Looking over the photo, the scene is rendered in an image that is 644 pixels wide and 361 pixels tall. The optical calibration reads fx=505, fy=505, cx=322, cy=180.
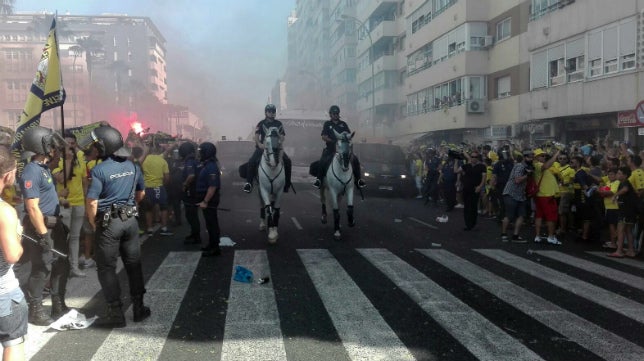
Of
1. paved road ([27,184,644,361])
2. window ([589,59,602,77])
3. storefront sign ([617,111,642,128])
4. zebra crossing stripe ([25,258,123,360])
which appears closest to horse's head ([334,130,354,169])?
paved road ([27,184,644,361])

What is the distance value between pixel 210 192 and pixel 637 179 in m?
7.61

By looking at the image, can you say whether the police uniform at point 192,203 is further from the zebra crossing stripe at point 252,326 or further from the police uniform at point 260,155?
the zebra crossing stripe at point 252,326

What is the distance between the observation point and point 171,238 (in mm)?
10422

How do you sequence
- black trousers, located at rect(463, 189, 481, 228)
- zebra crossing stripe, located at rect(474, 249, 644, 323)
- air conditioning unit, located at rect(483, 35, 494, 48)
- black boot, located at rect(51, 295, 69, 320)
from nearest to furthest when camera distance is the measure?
black boot, located at rect(51, 295, 69, 320), zebra crossing stripe, located at rect(474, 249, 644, 323), black trousers, located at rect(463, 189, 481, 228), air conditioning unit, located at rect(483, 35, 494, 48)

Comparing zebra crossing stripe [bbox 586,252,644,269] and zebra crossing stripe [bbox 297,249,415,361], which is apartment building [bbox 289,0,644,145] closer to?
zebra crossing stripe [bbox 586,252,644,269]

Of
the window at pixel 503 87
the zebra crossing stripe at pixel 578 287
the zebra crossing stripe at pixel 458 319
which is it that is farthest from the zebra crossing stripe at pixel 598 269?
the window at pixel 503 87

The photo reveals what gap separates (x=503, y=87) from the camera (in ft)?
100

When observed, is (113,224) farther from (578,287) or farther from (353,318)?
(578,287)

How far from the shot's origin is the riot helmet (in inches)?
204

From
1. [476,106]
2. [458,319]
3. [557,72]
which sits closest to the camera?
[458,319]

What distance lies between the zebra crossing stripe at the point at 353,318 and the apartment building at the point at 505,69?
352 inches

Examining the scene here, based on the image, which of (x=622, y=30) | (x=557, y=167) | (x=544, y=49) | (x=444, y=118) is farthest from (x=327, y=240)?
(x=444, y=118)

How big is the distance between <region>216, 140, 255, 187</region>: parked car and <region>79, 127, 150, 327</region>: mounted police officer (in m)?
14.9

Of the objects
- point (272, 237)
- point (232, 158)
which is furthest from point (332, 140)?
point (232, 158)
